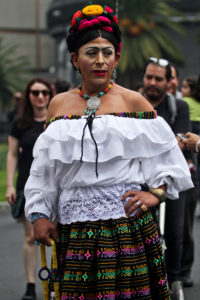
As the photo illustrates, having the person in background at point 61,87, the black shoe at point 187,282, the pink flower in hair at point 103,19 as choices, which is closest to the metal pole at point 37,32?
the person in background at point 61,87

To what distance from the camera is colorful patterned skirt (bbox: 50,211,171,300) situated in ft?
9.94

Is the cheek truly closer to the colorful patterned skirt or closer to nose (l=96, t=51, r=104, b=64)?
nose (l=96, t=51, r=104, b=64)

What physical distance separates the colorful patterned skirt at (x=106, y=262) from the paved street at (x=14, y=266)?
2.63 meters

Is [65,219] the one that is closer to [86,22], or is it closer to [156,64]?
[86,22]

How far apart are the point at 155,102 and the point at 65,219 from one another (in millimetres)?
2258

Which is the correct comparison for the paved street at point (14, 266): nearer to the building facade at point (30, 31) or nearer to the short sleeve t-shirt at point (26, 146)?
the short sleeve t-shirt at point (26, 146)

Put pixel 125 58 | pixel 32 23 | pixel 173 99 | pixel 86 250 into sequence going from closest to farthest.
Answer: pixel 86 250 < pixel 173 99 < pixel 125 58 < pixel 32 23

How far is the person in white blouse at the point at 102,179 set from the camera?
3062 mm

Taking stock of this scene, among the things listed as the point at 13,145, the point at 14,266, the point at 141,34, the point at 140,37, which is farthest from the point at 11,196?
the point at 141,34

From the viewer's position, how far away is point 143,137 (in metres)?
3.16

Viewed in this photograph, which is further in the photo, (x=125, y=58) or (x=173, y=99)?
(x=125, y=58)

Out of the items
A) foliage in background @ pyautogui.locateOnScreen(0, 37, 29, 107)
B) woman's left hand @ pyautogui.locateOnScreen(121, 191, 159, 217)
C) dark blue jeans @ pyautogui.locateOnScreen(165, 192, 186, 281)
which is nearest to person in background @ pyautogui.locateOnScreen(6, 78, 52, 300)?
dark blue jeans @ pyautogui.locateOnScreen(165, 192, 186, 281)

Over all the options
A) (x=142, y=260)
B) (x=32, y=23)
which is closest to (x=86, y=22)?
(x=142, y=260)

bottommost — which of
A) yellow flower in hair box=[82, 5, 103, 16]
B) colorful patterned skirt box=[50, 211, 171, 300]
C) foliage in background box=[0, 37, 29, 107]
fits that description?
foliage in background box=[0, 37, 29, 107]
